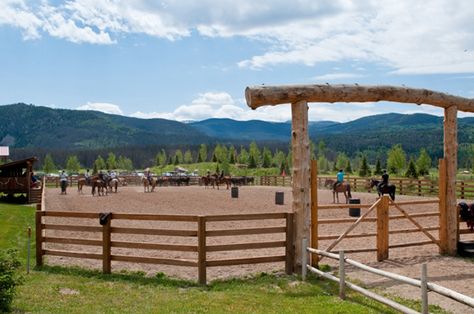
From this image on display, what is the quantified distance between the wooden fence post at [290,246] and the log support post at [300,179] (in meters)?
0.07

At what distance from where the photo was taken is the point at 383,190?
78.4 ft

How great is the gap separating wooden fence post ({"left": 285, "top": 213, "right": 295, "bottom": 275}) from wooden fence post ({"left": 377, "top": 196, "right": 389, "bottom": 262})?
2.40 meters

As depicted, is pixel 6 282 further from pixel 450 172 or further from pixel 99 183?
pixel 99 183

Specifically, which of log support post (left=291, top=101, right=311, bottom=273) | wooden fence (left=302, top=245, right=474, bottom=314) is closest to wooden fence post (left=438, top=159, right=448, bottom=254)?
log support post (left=291, top=101, right=311, bottom=273)

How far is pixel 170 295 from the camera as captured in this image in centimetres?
842

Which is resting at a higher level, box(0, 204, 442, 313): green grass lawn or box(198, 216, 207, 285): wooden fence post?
box(198, 216, 207, 285): wooden fence post

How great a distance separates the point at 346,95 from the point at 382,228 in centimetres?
322

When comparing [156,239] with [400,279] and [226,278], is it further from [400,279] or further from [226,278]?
[400,279]

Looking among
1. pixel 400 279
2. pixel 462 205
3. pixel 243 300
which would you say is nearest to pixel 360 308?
pixel 400 279

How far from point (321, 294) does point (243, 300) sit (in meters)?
1.42

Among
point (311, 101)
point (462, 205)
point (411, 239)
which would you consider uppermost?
point (311, 101)

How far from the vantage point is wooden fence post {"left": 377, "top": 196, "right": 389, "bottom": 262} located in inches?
445

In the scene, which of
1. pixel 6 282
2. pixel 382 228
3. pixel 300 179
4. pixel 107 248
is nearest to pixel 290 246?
pixel 300 179

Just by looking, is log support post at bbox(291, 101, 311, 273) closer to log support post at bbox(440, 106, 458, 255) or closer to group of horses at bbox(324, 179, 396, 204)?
log support post at bbox(440, 106, 458, 255)
